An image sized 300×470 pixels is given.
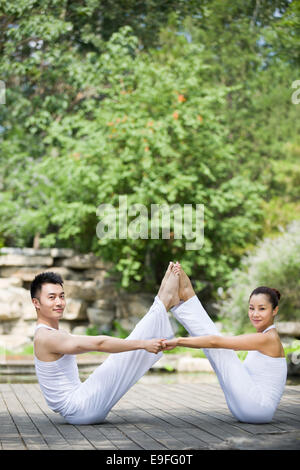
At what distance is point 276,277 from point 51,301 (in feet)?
25.4

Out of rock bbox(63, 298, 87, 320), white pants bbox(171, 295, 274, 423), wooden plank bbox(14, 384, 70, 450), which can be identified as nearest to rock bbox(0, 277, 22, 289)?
rock bbox(63, 298, 87, 320)

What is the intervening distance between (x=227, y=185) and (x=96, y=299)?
3.79 meters

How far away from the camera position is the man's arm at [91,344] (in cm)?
418

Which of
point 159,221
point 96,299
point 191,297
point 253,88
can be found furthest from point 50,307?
point 253,88

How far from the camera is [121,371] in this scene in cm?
438

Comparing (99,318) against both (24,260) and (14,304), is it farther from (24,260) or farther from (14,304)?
(24,260)

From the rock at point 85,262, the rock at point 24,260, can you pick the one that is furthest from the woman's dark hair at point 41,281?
the rock at point 85,262

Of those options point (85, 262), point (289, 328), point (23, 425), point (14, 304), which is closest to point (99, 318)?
point (85, 262)

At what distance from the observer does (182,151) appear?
42.0 feet

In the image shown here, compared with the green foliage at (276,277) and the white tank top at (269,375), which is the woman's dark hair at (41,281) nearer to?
the white tank top at (269,375)

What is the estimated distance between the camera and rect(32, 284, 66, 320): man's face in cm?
439

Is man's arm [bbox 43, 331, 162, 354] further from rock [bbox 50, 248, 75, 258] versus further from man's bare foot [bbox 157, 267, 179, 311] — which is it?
rock [bbox 50, 248, 75, 258]

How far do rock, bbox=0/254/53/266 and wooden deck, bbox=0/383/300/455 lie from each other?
7489mm

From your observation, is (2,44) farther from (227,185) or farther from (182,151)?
(227,185)
